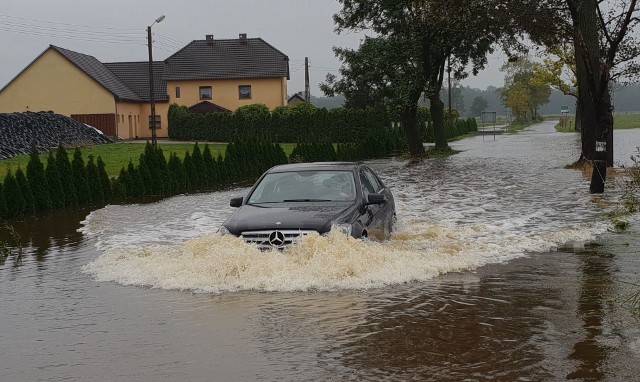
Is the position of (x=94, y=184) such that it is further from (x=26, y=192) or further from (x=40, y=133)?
(x=40, y=133)

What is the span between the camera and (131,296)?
32.8 ft

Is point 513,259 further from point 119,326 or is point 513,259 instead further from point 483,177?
point 483,177

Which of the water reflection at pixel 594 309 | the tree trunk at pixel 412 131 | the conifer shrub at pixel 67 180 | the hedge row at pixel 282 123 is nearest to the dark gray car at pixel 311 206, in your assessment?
the water reflection at pixel 594 309

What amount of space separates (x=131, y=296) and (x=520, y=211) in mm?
10868

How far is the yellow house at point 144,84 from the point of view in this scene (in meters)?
64.2

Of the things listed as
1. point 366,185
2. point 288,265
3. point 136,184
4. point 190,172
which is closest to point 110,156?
point 190,172

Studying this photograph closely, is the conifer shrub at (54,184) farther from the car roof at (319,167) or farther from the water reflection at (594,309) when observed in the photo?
the water reflection at (594,309)

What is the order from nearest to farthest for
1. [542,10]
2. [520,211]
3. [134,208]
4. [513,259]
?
[513,259] < [520,211] < [134,208] < [542,10]

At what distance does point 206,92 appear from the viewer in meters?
72.2

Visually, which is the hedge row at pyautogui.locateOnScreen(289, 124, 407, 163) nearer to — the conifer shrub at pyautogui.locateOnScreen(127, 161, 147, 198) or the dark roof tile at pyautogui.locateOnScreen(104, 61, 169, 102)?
the conifer shrub at pyautogui.locateOnScreen(127, 161, 147, 198)

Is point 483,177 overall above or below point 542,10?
below

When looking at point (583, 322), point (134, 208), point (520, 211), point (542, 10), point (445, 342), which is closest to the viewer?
point (445, 342)

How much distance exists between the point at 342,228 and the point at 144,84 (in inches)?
2551

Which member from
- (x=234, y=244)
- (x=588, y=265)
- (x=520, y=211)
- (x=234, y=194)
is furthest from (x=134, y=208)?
(x=588, y=265)
